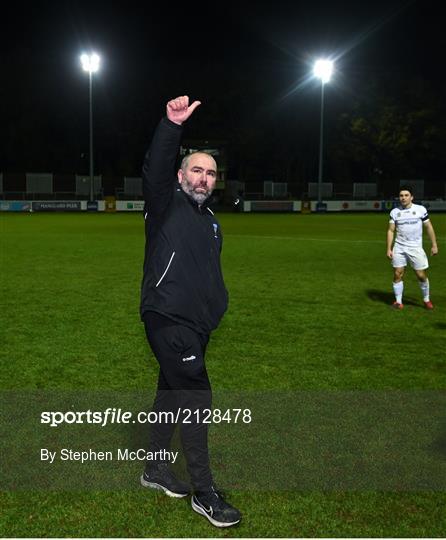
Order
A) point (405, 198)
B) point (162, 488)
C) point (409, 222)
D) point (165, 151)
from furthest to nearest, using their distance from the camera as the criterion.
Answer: point (409, 222) → point (405, 198) → point (162, 488) → point (165, 151)

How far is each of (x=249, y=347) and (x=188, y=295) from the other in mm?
4497

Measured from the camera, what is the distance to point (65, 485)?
439 centimetres

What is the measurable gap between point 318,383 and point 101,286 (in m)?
7.38

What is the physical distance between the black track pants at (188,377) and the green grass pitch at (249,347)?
0.34 metres

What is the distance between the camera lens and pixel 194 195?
12.8 ft

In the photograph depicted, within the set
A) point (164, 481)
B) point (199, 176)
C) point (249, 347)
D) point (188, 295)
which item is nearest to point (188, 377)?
point (188, 295)

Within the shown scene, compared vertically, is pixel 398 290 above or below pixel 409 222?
below

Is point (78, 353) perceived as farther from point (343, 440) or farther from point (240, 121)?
point (240, 121)

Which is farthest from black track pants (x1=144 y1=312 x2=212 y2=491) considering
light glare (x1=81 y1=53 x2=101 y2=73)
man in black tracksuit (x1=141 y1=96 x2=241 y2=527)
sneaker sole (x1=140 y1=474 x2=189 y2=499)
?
light glare (x1=81 y1=53 x2=101 y2=73)

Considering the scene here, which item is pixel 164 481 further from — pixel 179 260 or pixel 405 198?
pixel 405 198

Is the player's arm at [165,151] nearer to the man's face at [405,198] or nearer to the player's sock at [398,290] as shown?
the man's face at [405,198]

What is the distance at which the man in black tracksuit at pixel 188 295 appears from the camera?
12.8 feet

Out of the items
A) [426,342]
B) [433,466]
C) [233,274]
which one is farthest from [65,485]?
[233,274]

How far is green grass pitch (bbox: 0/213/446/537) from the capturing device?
396cm
